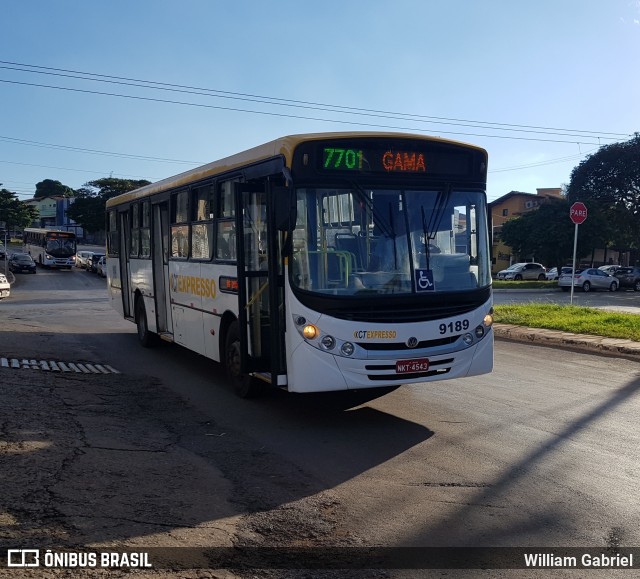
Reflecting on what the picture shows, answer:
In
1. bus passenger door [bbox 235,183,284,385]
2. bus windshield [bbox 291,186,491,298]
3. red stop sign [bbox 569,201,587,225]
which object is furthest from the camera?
red stop sign [bbox 569,201,587,225]

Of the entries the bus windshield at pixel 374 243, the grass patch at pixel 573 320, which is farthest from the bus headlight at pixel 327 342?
the grass patch at pixel 573 320

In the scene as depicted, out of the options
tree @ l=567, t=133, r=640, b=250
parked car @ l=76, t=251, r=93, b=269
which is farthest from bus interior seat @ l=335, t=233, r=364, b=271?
parked car @ l=76, t=251, r=93, b=269

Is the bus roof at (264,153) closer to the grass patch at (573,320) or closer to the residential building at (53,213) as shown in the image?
the grass patch at (573,320)

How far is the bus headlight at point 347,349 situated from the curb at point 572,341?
7711 millimetres

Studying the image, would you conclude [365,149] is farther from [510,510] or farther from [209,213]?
→ [510,510]

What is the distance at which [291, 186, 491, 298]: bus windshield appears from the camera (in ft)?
25.4

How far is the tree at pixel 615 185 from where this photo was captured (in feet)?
179

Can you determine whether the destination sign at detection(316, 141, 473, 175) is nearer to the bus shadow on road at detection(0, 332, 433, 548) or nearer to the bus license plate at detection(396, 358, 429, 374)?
the bus license plate at detection(396, 358, 429, 374)

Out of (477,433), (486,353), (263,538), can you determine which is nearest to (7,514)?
(263,538)

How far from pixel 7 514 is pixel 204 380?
610 centimetres

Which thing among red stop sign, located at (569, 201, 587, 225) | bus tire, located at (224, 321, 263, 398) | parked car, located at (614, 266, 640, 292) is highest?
red stop sign, located at (569, 201, 587, 225)

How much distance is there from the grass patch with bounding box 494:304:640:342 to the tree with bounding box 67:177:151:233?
74850 mm

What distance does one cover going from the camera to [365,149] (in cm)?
802

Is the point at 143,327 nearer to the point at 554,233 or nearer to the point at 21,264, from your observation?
the point at 554,233
